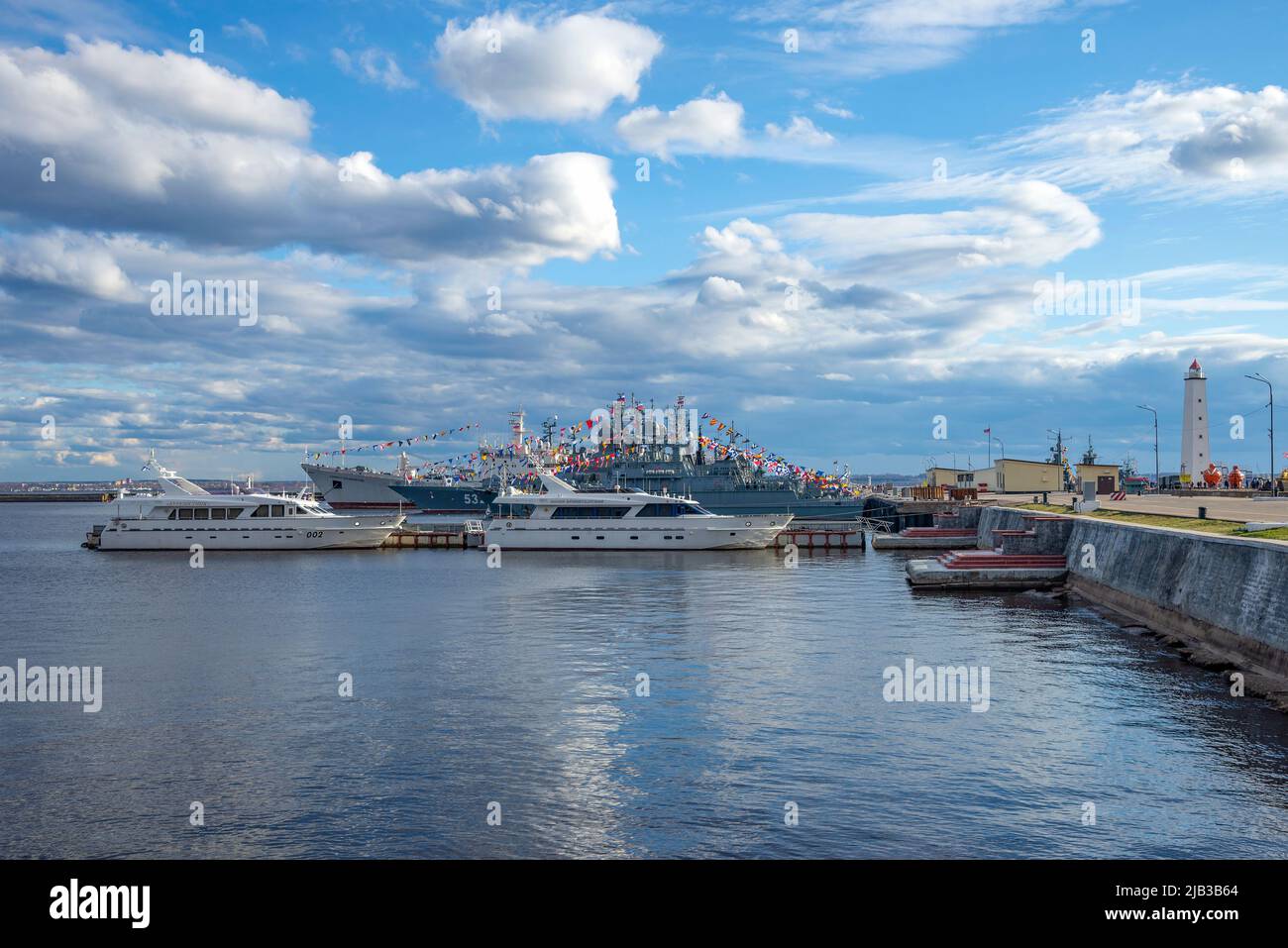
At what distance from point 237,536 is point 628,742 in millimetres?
59712

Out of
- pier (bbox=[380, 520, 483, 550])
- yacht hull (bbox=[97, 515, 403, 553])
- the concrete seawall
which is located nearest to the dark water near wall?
the concrete seawall

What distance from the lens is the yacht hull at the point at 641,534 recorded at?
2699 inches

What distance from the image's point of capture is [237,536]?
7031 cm

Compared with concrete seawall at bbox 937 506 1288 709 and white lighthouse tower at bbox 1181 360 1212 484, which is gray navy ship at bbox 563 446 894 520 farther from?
concrete seawall at bbox 937 506 1288 709

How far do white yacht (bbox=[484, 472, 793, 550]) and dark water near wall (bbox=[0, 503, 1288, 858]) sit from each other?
1288 inches

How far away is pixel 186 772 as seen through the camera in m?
16.4

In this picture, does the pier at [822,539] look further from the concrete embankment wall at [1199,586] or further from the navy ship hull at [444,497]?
the navy ship hull at [444,497]

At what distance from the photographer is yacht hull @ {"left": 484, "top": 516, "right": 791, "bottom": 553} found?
6856 centimetres

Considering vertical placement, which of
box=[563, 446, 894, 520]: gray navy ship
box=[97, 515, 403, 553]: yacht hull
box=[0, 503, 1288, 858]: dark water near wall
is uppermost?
box=[563, 446, 894, 520]: gray navy ship

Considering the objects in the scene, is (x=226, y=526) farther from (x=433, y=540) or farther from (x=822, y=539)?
(x=822, y=539)

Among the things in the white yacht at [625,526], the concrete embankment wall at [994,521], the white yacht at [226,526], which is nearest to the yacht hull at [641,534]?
the white yacht at [625,526]
